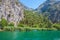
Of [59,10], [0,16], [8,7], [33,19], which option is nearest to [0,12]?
[0,16]

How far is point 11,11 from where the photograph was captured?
89375mm

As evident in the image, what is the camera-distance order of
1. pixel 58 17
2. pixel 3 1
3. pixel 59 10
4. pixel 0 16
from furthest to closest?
pixel 59 10 → pixel 58 17 → pixel 3 1 → pixel 0 16

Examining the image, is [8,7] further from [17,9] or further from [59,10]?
[59,10]

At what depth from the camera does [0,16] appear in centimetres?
8188

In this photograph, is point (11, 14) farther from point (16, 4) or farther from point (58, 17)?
point (58, 17)

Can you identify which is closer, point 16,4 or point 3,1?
point 3,1

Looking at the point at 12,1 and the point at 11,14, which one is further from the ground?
the point at 12,1

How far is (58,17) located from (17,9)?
226 ft

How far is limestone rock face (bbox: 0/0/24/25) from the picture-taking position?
85287 mm

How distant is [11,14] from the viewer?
291 feet

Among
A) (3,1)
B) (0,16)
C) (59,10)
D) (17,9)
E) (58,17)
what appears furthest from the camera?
(59,10)

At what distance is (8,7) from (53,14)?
8063 centimetres

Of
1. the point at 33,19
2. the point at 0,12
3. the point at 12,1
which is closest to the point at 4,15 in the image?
the point at 0,12

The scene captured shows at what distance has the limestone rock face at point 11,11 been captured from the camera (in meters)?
85.3
